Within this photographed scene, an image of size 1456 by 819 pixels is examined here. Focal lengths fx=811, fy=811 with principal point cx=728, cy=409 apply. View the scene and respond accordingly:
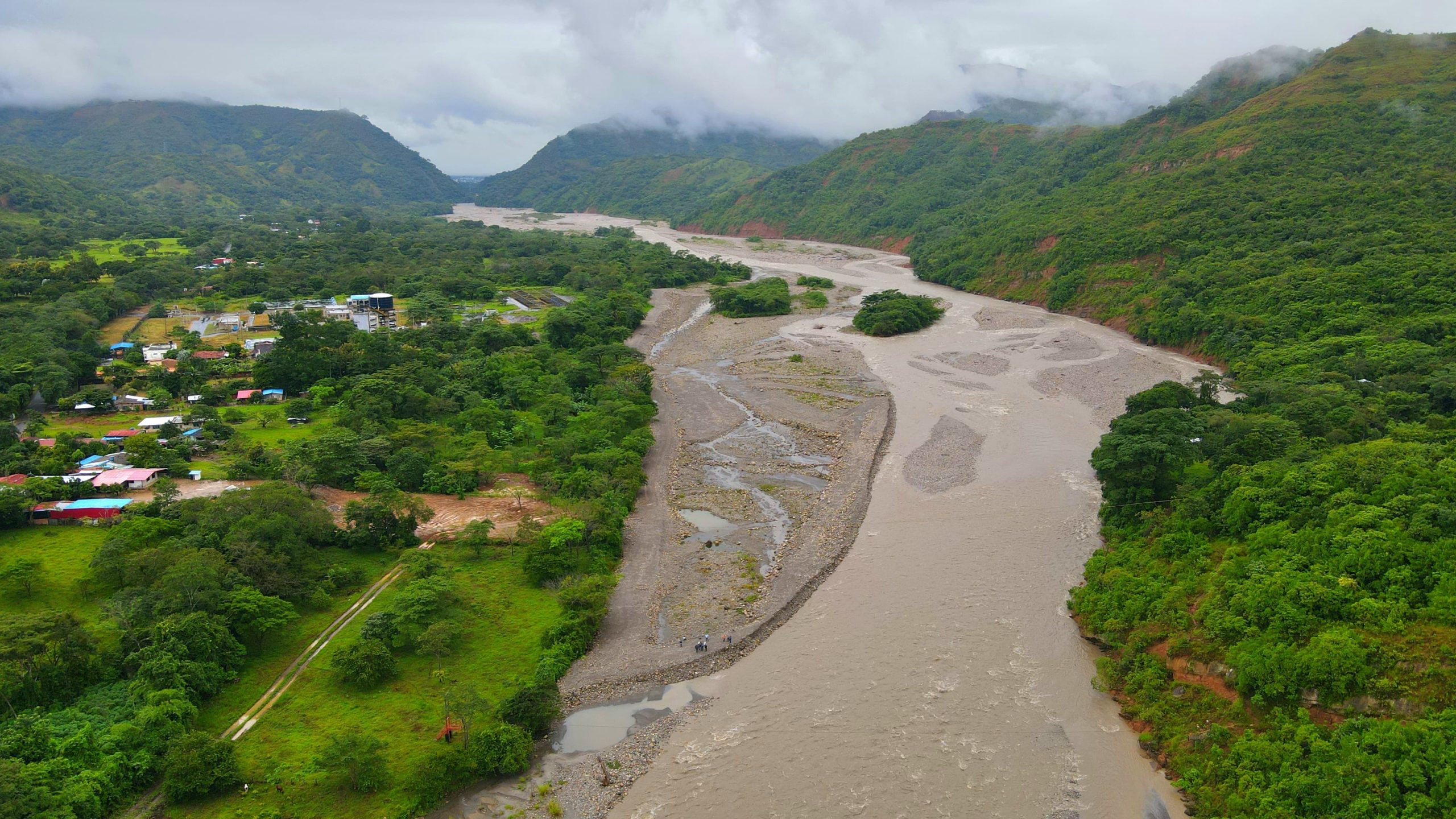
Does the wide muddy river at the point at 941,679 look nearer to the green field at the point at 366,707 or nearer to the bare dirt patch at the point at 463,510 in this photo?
the green field at the point at 366,707

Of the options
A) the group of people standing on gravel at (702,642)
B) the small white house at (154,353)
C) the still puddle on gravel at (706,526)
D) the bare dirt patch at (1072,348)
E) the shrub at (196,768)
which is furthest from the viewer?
the bare dirt patch at (1072,348)

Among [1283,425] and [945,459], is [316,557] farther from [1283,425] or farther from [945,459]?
[1283,425]

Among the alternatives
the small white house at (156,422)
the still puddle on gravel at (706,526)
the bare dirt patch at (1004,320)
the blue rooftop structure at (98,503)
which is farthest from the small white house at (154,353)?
the bare dirt patch at (1004,320)

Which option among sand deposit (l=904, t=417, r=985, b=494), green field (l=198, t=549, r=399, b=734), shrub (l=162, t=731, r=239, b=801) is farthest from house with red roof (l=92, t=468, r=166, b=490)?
sand deposit (l=904, t=417, r=985, b=494)

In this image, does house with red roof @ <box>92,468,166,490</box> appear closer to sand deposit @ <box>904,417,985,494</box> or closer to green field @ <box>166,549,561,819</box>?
green field @ <box>166,549,561,819</box>

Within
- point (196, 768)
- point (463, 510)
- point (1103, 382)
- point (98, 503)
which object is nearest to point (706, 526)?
point (463, 510)

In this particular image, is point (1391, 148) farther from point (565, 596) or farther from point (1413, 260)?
point (565, 596)
